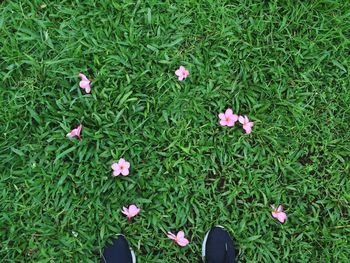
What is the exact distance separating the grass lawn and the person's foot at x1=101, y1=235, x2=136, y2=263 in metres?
0.05

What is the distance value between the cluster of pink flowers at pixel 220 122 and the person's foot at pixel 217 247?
0.12 meters

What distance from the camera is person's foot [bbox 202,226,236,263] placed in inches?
94.0

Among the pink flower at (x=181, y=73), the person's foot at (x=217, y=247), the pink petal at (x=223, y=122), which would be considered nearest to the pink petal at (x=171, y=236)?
the person's foot at (x=217, y=247)

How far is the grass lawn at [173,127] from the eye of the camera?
238cm

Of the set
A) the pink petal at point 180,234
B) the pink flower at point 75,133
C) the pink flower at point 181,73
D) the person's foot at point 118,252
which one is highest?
the pink flower at point 181,73

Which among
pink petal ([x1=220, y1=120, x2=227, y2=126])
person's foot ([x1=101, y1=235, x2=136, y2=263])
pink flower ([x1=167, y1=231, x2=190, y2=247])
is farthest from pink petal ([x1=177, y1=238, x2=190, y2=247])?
pink petal ([x1=220, y1=120, x2=227, y2=126])

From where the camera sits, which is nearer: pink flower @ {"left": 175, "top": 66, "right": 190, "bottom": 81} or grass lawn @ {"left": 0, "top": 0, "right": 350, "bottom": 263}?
grass lawn @ {"left": 0, "top": 0, "right": 350, "bottom": 263}

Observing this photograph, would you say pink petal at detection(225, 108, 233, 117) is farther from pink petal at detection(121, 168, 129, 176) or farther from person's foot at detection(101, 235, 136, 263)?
person's foot at detection(101, 235, 136, 263)

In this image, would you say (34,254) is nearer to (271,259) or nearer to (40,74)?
(40,74)

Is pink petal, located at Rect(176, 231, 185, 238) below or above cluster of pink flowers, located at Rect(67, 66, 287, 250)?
below

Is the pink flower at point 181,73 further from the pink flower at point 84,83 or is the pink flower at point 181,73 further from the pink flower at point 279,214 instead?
the pink flower at point 279,214

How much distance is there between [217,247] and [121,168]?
0.67m

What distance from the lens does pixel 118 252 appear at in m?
2.36

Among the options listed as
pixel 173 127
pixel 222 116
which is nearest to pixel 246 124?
pixel 222 116
